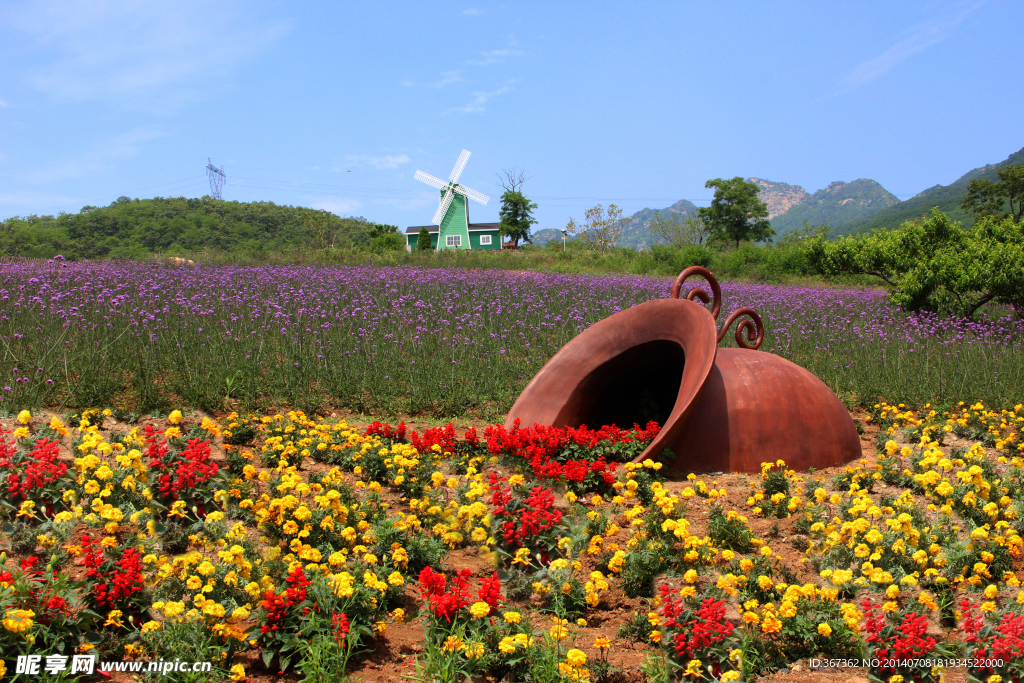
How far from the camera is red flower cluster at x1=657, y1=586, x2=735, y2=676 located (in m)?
2.00

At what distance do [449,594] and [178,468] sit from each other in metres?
1.47

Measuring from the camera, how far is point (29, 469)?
264 cm

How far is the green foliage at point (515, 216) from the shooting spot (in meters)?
44.4

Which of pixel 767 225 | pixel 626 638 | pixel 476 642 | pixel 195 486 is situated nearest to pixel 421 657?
pixel 476 642

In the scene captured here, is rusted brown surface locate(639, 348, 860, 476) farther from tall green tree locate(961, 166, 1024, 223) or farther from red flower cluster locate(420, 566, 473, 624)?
tall green tree locate(961, 166, 1024, 223)

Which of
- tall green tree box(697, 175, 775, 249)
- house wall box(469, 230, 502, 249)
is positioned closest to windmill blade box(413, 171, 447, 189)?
house wall box(469, 230, 502, 249)

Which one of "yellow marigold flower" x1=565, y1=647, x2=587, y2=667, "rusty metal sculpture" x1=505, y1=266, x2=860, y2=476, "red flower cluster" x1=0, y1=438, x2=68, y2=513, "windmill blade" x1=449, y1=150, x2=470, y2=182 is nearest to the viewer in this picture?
"yellow marigold flower" x1=565, y1=647, x2=587, y2=667

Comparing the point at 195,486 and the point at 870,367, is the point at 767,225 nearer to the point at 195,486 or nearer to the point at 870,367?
the point at 870,367

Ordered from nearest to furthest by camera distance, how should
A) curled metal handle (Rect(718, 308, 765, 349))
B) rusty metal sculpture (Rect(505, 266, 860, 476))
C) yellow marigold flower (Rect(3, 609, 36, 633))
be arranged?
yellow marigold flower (Rect(3, 609, 36, 633)), rusty metal sculpture (Rect(505, 266, 860, 476)), curled metal handle (Rect(718, 308, 765, 349))

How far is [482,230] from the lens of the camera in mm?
54312

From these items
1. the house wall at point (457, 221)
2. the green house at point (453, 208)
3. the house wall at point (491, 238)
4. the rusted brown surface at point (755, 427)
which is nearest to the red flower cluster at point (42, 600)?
the rusted brown surface at point (755, 427)

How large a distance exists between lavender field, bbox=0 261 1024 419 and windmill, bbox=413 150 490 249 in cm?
3321

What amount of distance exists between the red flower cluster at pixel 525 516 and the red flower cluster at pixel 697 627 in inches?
28.3

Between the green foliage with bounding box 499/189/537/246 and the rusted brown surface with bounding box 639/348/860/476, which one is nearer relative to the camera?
the rusted brown surface with bounding box 639/348/860/476
